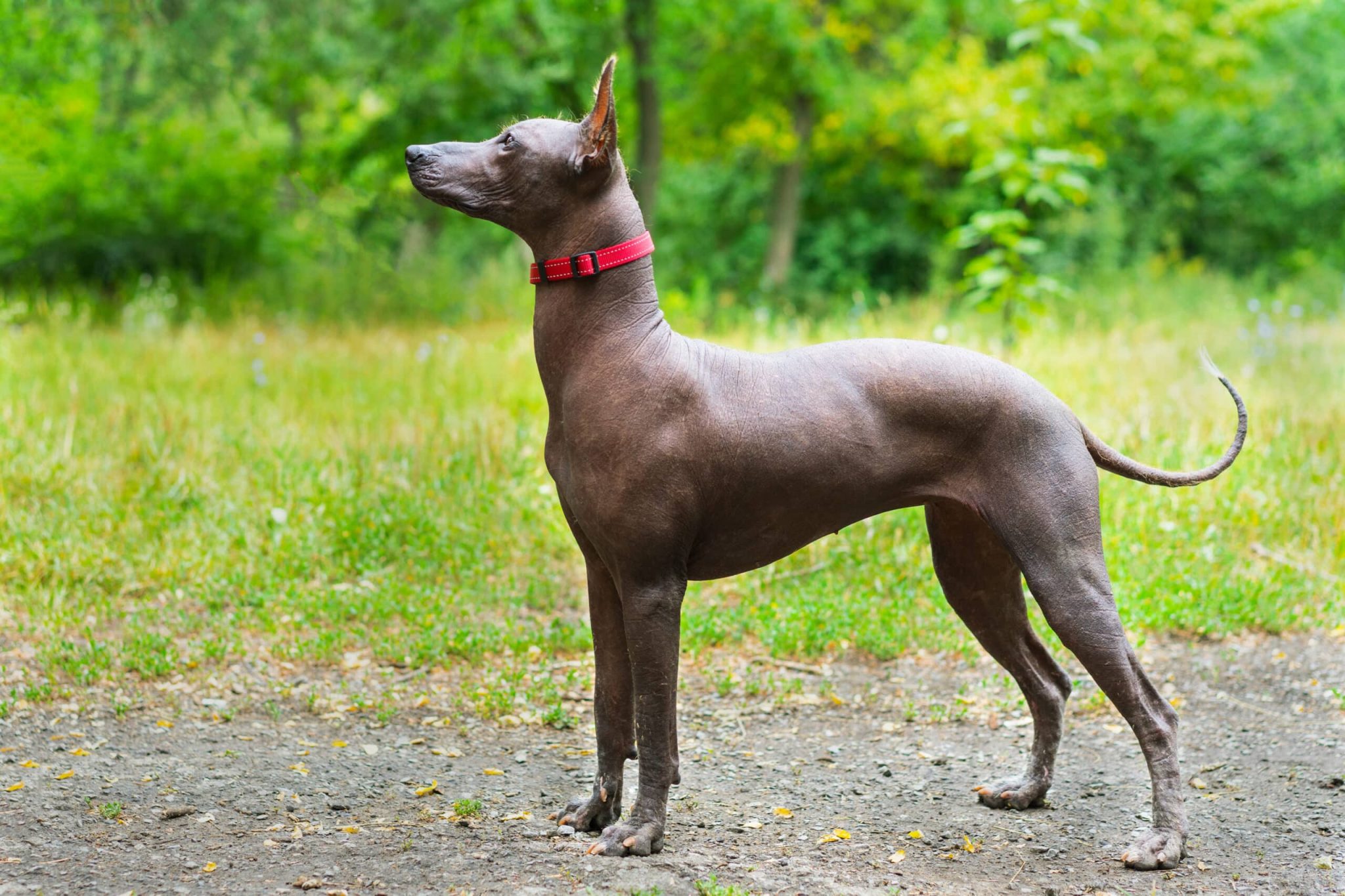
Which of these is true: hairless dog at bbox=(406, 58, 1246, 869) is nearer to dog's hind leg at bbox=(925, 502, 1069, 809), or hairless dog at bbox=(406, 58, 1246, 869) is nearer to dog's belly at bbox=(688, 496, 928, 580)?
dog's belly at bbox=(688, 496, 928, 580)

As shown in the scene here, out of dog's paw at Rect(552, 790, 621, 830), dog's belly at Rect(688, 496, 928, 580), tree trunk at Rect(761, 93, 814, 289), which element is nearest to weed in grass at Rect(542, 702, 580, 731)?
dog's paw at Rect(552, 790, 621, 830)

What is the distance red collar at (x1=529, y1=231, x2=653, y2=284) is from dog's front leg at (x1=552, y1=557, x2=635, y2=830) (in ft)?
2.99

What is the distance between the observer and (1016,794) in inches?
168

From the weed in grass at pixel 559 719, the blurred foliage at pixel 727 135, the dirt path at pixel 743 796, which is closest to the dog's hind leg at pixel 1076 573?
the dirt path at pixel 743 796

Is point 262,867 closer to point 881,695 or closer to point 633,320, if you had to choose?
point 633,320

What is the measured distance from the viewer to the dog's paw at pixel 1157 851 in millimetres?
3717

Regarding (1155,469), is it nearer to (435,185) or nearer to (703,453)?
(703,453)

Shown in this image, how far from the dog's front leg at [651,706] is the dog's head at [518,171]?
1193 millimetres

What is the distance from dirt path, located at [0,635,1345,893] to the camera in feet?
11.8

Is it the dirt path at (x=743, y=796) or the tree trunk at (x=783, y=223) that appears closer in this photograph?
the dirt path at (x=743, y=796)

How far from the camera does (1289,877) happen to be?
145 inches

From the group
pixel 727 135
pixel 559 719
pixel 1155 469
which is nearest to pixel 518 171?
pixel 1155 469

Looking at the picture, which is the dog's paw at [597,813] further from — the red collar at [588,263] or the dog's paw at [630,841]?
the red collar at [588,263]

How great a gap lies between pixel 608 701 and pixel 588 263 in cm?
143
